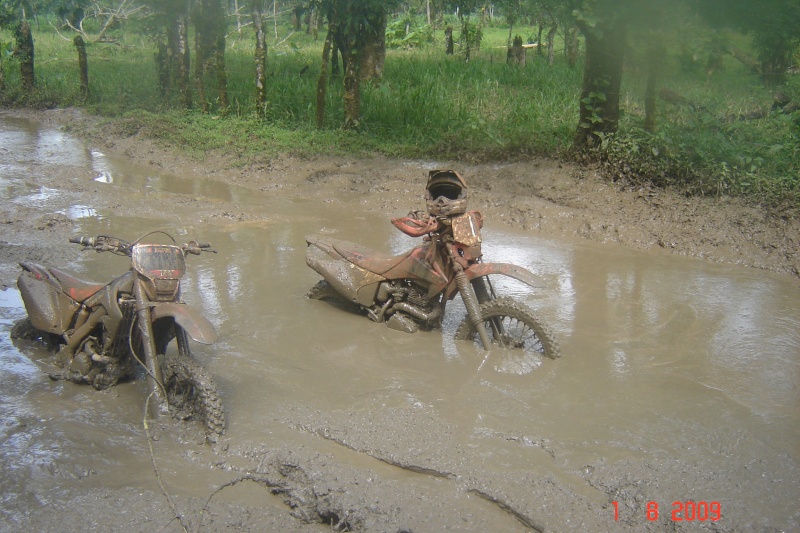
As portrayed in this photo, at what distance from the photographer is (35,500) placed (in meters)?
3.38

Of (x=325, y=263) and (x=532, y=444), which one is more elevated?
(x=325, y=263)

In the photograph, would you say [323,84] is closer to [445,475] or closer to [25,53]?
[25,53]

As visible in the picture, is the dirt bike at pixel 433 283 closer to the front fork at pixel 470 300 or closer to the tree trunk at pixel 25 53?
the front fork at pixel 470 300

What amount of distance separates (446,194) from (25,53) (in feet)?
48.6

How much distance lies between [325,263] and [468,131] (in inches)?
217

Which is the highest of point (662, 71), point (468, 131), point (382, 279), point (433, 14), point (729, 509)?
point (433, 14)

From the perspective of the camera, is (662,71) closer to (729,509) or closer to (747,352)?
(747,352)

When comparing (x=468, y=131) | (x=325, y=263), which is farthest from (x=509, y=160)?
(x=325, y=263)

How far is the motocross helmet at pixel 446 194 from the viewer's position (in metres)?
4.98

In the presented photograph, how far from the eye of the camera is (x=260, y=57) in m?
12.0

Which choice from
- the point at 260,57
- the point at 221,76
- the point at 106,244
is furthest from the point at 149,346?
the point at 221,76

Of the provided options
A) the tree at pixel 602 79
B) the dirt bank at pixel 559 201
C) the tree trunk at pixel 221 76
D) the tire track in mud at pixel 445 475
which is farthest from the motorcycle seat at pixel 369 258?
the tree trunk at pixel 221 76

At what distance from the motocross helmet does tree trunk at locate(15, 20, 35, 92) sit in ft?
48.4

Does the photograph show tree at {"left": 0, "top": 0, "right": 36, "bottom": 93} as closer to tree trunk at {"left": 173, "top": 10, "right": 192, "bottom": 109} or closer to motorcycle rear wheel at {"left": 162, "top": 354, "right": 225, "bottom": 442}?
tree trunk at {"left": 173, "top": 10, "right": 192, "bottom": 109}
